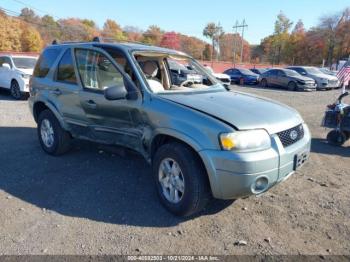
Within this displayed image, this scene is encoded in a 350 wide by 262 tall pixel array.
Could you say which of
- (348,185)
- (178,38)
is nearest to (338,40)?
(178,38)

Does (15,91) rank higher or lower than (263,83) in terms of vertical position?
higher

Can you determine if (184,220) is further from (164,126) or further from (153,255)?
(164,126)

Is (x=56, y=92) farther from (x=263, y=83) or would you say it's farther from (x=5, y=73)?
(x=263, y=83)

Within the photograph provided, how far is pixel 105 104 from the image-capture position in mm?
4480

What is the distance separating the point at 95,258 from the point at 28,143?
13.8 feet

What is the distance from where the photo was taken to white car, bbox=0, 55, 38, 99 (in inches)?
476

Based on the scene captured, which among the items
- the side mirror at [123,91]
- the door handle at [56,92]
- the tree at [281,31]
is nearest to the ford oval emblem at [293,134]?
the side mirror at [123,91]

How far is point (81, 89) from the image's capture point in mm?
4883

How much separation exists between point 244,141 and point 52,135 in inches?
140

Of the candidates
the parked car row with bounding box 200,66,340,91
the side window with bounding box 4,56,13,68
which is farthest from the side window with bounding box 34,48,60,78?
the parked car row with bounding box 200,66,340,91

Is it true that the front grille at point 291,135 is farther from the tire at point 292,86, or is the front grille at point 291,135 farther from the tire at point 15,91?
the tire at point 292,86

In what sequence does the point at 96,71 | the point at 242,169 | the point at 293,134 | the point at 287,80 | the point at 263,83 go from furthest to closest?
the point at 263,83 < the point at 287,80 < the point at 96,71 < the point at 293,134 < the point at 242,169

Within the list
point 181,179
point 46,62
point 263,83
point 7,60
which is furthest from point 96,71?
point 263,83

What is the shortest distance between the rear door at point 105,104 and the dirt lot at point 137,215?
69cm
